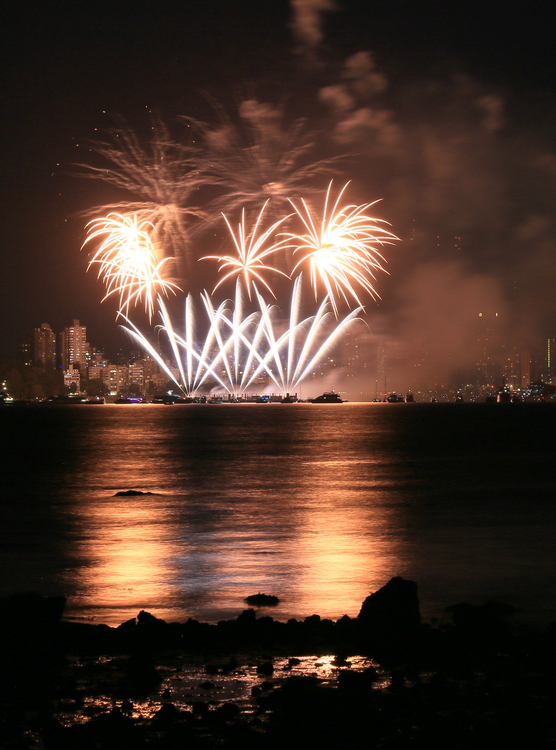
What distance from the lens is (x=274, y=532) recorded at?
2878 cm

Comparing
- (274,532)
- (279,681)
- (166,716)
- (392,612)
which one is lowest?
(274,532)

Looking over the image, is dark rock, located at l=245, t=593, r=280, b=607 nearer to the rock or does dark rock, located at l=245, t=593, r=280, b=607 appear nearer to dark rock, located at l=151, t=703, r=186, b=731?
the rock

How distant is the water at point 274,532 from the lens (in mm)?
18234

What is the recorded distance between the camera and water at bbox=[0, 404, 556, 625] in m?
18.2

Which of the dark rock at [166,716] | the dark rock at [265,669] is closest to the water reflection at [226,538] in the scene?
the dark rock at [265,669]

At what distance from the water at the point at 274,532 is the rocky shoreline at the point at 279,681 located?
2638 millimetres

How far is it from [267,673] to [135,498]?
29.4 metres

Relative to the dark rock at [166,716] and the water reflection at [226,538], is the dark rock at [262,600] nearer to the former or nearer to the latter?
the water reflection at [226,538]

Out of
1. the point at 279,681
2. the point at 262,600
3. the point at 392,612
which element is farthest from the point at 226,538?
the point at 279,681

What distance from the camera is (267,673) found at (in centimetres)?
1152

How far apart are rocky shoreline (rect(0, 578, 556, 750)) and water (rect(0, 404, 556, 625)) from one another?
2.64 metres

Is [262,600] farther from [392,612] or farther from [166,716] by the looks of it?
[166,716]

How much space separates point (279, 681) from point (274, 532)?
1758 cm

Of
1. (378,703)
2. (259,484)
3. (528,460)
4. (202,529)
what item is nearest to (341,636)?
(378,703)
